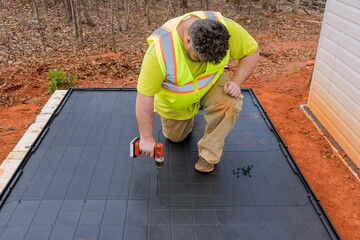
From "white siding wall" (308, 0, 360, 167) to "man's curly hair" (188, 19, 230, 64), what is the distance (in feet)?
6.81

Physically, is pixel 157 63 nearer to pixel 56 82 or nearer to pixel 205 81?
pixel 205 81

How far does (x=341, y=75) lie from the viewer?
136 inches

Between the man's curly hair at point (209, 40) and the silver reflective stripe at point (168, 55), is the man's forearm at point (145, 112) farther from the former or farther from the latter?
the man's curly hair at point (209, 40)

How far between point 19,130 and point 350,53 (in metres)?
4.32

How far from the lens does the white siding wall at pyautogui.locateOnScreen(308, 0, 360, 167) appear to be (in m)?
3.18

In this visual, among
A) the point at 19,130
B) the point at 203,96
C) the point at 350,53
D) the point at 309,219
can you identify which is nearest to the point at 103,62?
the point at 19,130

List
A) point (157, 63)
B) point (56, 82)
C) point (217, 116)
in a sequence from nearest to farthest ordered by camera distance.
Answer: point (157, 63)
point (217, 116)
point (56, 82)

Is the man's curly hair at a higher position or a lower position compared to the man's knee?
higher

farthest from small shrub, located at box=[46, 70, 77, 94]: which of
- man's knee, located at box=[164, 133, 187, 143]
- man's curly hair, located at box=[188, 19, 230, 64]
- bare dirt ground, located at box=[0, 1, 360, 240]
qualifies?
man's curly hair, located at box=[188, 19, 230, 64]

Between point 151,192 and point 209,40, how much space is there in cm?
134

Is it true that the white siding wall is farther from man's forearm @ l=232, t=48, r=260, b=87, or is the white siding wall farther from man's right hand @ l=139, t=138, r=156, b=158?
man's right hand @ l=139, t=138, r=156, b=158

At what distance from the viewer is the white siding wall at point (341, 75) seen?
125 inches

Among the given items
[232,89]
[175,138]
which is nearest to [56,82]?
[175,138]

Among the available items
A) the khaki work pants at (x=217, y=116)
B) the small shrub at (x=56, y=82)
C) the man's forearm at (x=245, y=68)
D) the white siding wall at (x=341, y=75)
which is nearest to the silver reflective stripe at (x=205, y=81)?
the khaki work pants at (x=217, y=116)
